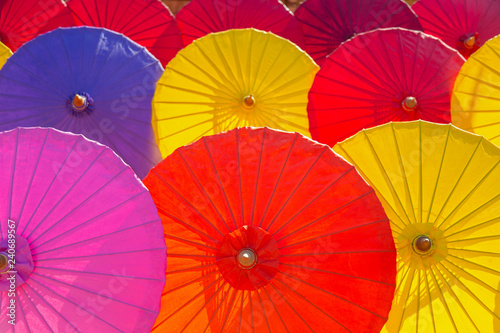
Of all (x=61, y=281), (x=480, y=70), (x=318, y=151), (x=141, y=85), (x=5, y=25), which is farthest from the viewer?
(x=5, y=25)

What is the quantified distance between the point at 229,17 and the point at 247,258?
3341 mm

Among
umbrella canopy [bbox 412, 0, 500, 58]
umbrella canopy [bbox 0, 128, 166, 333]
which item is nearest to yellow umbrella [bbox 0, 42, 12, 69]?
umbrella canopy [bbox 0, 128, 166, 333]

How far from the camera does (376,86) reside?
155 inches

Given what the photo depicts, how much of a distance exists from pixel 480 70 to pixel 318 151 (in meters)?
1.78

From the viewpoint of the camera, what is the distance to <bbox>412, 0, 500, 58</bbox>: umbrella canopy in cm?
523

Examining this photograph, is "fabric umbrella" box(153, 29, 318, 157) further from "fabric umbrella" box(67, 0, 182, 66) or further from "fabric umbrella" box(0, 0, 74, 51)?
"fabric umbrella" box(0, 0, 74, 51)

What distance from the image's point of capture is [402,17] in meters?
5.00

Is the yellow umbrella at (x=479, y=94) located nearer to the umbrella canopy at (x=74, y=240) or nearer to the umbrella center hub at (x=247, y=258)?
the umbrella center hub at (x=247, y=258)

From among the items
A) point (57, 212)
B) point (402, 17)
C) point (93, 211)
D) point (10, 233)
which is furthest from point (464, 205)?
point (402, 17)

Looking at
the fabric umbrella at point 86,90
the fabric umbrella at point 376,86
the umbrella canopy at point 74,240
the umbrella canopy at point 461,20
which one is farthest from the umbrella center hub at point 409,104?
the umbrella canopy at point 74,240

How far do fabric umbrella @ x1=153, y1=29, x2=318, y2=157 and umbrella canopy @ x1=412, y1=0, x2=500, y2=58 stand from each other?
1.95 metres

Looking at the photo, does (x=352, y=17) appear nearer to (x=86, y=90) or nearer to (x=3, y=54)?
(x=86, y=90)

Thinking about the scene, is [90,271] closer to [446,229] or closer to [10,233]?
[10,233]

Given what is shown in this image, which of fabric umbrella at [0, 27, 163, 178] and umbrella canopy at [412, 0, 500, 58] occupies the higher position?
umbrella canopy at [412, 0, 500, 58]
